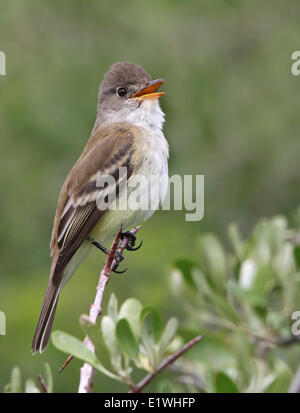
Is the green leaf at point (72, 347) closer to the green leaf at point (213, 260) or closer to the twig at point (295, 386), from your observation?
the twig at point (295, 386)

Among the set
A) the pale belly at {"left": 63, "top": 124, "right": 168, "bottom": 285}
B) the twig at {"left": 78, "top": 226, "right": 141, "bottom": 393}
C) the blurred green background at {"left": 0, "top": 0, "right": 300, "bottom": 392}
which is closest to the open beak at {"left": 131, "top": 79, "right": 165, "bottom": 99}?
the pale belly at {"left": 63, "top": 124, "right": 168, "bottom": 285}

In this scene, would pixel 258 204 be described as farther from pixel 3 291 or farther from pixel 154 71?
pixel 3 291

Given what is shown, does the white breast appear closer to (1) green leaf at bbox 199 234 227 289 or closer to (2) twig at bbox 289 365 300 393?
(1) green leaf at bbox 199 234 227 289

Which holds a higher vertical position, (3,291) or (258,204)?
(258,204)

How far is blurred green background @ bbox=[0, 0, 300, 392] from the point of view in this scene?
21.4 feet

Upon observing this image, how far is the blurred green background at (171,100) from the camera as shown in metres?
6.53

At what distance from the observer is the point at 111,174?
172 inches

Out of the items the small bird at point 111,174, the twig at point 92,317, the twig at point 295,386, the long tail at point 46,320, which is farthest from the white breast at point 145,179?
the twig at point 295,386

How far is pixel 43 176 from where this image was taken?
6629 mm

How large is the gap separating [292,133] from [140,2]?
1890mm

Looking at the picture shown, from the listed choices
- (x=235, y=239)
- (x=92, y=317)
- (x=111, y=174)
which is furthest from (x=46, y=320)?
(x=92, y=317)

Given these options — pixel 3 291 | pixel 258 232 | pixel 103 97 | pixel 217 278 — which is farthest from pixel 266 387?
pixel 3 291

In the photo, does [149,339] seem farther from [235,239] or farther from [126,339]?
[235,239]

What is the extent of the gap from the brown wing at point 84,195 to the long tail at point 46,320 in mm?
81
